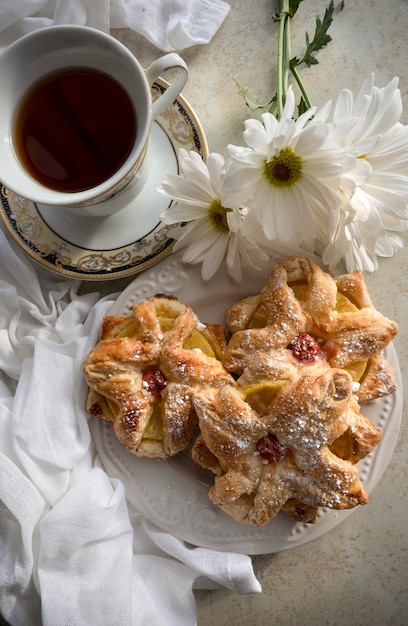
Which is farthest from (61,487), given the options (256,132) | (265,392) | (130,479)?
(256,132)

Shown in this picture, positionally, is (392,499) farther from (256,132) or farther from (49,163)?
(49,163)

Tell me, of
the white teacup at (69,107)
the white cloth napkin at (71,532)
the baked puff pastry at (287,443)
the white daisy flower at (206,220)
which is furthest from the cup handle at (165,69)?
the baked puff pastry at (287,443)

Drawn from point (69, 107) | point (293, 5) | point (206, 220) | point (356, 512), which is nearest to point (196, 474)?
point (356, 512)

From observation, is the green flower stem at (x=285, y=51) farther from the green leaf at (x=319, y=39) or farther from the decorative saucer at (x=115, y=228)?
the decorative saucer at (x=115, y=228)

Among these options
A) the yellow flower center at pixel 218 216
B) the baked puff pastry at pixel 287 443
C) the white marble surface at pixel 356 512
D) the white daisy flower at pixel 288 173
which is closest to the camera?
the white daisy flower at pixel 288 173

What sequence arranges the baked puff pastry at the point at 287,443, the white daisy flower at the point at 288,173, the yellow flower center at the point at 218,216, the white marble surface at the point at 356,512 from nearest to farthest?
the white daisy flower at the point at 288,173 → the baked puff pastry at the point at 287,443 → the yellow flower center at the point at 218,216 → the white marble surface at the point at 356,512

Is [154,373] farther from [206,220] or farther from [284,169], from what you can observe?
[284,169]

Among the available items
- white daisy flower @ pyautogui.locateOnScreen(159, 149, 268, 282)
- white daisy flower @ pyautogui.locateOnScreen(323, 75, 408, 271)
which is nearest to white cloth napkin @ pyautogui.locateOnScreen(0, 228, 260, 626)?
white daisy flower @ pyautogui.locateOnScreen(159, 149, 268, 282)

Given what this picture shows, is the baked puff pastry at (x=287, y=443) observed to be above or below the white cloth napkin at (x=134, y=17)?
below
